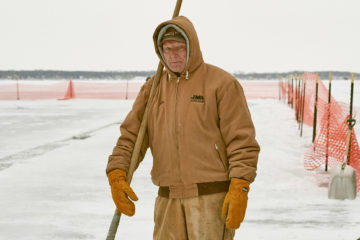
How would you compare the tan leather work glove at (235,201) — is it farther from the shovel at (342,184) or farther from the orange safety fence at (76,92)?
the orange safety fence at (76,92)

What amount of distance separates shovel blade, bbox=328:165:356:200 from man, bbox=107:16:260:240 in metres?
3.52

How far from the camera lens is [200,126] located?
7.80 feet

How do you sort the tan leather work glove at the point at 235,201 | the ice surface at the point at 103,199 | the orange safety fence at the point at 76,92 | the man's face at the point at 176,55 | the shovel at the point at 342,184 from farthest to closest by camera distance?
the orange safety fence at the point at 76,92 → the shovel at the point at 342,184 → the ice surface at the point at 103,199 → the man's face at the point at 176,55 → the tan leather work glove at the point at 235,201

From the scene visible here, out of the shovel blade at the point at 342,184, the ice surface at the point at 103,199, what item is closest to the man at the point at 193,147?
the ice surface at the point at 103,199

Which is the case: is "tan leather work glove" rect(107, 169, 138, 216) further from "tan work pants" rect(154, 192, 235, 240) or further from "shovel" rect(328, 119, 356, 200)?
"shovel" rect(328, 119, 356, 200)

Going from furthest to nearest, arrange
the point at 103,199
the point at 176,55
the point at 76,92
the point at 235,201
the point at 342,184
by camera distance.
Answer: the point at 76,92 < the point at 103,199 < the point at 342,184 < the point at 176,55 < the point at 235,201

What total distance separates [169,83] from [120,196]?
2.22 feet

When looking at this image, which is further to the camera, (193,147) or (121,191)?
(121,191)

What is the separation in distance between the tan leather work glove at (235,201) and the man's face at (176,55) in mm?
661

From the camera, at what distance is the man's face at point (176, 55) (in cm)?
244

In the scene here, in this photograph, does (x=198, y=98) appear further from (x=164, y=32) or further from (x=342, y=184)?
(x=342, y=184)

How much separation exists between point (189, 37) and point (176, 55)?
14cm

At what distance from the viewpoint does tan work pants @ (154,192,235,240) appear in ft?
8.08

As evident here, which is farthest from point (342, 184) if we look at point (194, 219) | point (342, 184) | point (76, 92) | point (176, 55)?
point (76, 92)
